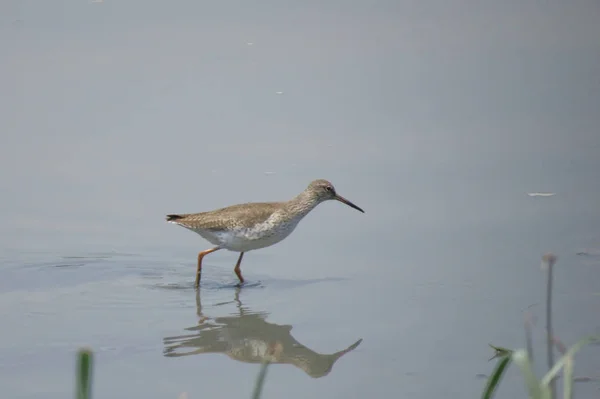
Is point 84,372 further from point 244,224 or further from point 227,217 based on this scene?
point 227,217

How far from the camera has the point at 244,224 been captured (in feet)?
26.8

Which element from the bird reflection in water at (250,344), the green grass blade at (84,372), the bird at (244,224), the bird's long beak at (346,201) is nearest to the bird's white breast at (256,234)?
the bird at (244,224)

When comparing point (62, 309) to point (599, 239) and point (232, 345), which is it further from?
point (599, 239)

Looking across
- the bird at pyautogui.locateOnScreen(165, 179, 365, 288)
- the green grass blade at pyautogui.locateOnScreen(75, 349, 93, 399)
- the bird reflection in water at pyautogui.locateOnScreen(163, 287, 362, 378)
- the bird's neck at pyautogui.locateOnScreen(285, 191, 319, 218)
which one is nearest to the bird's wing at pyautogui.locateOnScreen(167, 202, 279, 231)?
the bird at pyautogui.locateOnScreen(165, 179, 365, 288)

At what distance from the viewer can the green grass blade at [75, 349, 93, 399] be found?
101 inches

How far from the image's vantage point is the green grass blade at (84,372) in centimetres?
256

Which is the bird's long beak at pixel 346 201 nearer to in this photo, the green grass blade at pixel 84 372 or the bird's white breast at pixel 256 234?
the bird's white breast at pixel 256 234

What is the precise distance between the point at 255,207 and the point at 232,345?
6.74 ft

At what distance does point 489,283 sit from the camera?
7574 millimetres

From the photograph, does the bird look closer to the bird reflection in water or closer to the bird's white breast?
the bird's white breast

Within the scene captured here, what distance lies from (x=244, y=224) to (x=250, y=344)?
1770 mm

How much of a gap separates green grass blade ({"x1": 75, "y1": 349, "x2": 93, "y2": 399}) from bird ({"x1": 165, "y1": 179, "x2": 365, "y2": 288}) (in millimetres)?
5329

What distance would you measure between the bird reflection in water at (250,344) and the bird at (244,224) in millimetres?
1170

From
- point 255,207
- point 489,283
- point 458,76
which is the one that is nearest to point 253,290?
point 255,207
